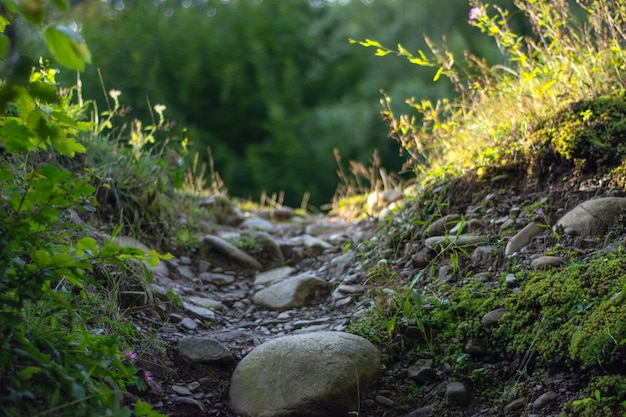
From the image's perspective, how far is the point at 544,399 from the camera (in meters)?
2.12

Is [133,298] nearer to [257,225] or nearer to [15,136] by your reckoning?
[15,136]

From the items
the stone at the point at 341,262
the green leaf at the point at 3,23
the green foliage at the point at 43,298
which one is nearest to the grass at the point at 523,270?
the stone at the point at 341,262

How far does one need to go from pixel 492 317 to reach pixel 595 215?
2.36 feet

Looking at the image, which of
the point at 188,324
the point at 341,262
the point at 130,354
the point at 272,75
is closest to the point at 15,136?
the point at 130,354

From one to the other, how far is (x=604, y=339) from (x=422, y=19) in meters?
11.5

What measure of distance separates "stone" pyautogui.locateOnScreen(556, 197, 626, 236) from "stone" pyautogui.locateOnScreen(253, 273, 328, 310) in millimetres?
1384

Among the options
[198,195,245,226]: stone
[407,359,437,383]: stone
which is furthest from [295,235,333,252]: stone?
[407,359,437,383]: stone

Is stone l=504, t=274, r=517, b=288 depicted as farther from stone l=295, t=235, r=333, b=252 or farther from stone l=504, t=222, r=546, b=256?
stone l=295, t=235, r=333, b=252

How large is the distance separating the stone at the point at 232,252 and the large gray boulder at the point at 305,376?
1529 millimetres

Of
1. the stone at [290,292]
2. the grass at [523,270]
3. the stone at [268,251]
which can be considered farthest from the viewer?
the stone at [268,251]

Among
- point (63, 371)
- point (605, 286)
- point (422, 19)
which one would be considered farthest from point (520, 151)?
point (422, 19)

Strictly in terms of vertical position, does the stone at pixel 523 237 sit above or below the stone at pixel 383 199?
above

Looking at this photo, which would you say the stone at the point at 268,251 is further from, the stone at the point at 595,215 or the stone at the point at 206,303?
the stone at the point at 595,215

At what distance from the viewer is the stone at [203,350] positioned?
2.65 meters
